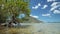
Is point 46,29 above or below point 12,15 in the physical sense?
below

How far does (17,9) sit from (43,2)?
1.16 ft

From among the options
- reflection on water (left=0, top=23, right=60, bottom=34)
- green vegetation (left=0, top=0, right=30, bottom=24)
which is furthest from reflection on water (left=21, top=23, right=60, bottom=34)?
green vegetation (left=0, top=0, right=30, bottom=24)

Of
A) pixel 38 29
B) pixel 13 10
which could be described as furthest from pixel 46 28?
pixel 13 10

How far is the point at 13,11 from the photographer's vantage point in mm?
1772

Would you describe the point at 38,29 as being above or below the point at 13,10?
below

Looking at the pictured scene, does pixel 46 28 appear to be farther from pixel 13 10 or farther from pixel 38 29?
pixel 13 10

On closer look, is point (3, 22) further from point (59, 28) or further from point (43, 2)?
point (59, 28)

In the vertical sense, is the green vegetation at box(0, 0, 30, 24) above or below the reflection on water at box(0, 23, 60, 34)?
above

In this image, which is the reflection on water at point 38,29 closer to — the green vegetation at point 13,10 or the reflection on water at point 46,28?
the reflection on water at point 46,28

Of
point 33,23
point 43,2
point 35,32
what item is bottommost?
point 35,32

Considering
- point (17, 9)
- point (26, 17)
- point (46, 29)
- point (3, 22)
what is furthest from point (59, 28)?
point (3, 22)

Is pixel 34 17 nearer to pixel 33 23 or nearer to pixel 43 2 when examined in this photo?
pixel 33 23

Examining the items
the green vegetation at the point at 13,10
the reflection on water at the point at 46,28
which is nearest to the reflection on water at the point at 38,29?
the reflection on water at the point at 46,28

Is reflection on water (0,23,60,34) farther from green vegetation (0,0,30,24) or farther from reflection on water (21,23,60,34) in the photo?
green vegetation (0,0,30,24)
